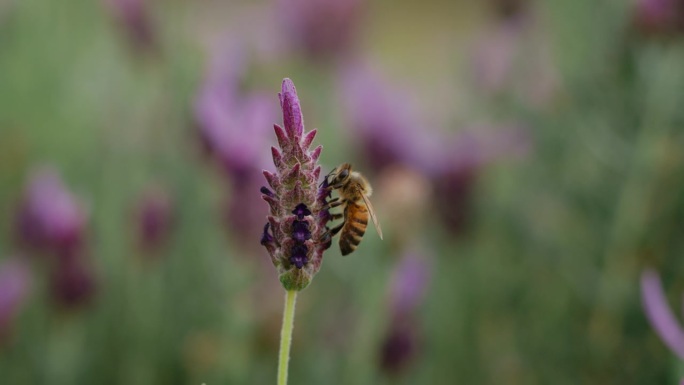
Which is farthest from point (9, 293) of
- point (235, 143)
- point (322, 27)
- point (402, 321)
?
point (322, 27)

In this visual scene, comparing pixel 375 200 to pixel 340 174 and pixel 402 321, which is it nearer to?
pixel 402 321

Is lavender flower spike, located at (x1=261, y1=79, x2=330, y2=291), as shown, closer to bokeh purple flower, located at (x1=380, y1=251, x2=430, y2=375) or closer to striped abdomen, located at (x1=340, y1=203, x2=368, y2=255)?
striped abdomen, located at (x1=340, y1=203, x2=368, y2=255)

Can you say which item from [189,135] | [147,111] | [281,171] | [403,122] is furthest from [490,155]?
[281,171]

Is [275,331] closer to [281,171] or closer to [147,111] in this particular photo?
[281,171]

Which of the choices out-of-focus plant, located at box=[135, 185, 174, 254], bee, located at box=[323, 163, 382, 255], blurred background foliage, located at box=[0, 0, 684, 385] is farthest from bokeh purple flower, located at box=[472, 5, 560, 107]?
bee, located at box=[323, 163, 382, 255]

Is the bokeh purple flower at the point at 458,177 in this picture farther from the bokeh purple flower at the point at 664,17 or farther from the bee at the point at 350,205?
the bee at the point at 350,205

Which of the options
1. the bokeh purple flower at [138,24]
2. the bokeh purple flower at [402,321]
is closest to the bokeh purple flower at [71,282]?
the bokeh purple flower at [402,321]
